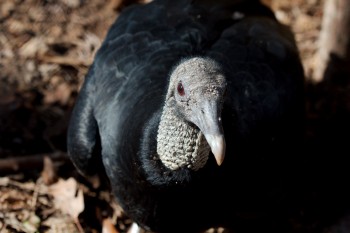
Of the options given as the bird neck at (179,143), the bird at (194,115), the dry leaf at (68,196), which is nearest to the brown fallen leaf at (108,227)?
the dry leaf at (68,196)

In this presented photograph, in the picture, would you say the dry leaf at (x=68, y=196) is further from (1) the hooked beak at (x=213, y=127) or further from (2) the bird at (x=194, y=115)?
(1) the hooked beak at (x=213, y=127)

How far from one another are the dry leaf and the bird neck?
4.29ft

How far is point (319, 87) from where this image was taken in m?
5.91

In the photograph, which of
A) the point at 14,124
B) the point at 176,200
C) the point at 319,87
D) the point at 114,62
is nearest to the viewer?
the point at 176,200

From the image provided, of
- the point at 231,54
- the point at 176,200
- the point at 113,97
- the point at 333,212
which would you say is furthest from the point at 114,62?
the point at 333,212

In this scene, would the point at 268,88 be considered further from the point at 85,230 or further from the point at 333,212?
the point at 85,230

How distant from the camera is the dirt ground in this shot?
479 centimetres

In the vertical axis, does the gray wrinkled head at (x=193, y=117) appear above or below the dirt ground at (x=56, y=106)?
above

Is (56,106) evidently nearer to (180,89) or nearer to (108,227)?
(108,227)

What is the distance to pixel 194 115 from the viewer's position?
3.33 meters

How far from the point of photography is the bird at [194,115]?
3.54 m

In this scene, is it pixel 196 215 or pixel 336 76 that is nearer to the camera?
pixel 196 215

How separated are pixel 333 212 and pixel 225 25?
167 cm

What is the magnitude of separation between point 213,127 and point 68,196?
2.00m
